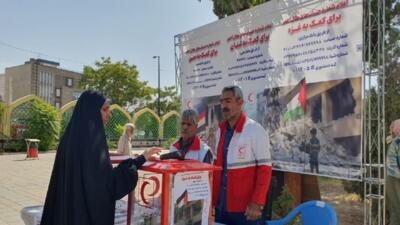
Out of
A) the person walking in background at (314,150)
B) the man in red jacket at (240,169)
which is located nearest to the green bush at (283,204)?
the person walking in background at (314,150)

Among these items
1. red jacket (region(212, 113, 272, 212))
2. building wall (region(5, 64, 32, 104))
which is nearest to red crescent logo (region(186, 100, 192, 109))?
red jacket (region(212, 113, 272, 212))

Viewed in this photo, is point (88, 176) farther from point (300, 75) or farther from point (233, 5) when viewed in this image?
point (233, 5)

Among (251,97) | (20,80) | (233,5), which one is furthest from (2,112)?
(20,80)

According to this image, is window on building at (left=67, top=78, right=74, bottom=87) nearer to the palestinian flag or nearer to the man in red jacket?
the palestinian flag

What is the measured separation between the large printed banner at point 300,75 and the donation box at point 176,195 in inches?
83.9

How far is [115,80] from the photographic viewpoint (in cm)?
2914

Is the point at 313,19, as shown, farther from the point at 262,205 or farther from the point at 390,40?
the point at 262,205

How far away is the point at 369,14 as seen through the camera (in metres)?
3.53

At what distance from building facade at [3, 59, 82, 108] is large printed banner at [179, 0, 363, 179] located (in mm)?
47863

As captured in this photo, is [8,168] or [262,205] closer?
[262,205]

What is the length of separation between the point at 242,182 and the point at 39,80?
203 ft

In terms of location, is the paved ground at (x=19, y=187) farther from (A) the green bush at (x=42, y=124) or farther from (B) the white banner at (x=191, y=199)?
(A) the green bush at (x=42, y=124)

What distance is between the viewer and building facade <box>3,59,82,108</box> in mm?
54281

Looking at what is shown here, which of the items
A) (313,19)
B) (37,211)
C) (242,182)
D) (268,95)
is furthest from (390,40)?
(37,211)
